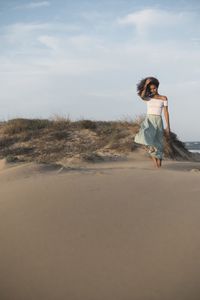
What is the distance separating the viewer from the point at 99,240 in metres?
3.30

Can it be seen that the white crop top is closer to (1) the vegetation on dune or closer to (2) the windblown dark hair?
(2) the windblown dark hair

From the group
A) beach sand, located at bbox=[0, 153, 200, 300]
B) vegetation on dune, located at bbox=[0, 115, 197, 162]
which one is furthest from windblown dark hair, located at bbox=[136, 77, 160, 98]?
beach sand, located at bbox=[0, 153, 200, 300]

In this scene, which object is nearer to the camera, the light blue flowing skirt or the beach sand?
the beach sand

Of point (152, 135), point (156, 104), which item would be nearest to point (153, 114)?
point (156, 104)

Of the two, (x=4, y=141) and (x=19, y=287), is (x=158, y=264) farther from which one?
(x=4, y=141)

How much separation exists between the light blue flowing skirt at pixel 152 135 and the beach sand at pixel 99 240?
10.7 ft

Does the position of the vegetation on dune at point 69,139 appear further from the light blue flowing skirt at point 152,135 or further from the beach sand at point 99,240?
the beach sand at point 99,240

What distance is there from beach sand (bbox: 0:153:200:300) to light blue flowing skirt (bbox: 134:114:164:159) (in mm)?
3273

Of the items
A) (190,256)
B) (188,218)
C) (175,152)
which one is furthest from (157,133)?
(190,256)

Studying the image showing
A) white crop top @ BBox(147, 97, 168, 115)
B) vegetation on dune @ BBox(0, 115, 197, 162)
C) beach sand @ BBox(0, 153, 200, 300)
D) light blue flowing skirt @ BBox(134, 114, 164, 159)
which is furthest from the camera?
vegetation on dune @ BBox(0, 115, 197, 162)

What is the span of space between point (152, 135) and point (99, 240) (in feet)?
16.8

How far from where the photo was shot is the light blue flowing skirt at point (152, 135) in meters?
8.17

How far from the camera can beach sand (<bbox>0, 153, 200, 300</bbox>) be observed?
9.05 feet

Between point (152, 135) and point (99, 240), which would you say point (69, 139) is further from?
point (99, 240)
